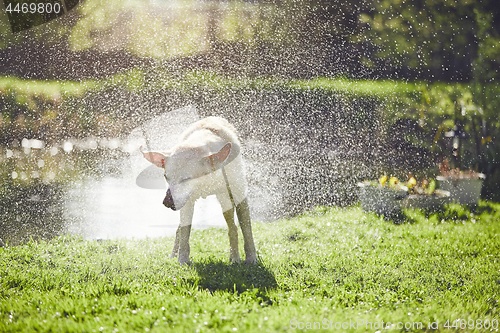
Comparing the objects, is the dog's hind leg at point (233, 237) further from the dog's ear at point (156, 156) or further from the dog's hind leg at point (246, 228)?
the dog's ear at point (156, 156)

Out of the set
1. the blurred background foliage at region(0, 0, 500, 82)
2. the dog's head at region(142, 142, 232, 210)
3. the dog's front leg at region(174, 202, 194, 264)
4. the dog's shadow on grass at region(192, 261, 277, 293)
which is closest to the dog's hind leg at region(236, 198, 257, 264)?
the dog's shadow on grass at region(192, 261, 277, 293)

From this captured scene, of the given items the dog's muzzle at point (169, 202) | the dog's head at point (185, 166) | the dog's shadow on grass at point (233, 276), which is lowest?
the dog's shadow on grass at point (233, 276)

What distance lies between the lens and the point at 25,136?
1090 cm

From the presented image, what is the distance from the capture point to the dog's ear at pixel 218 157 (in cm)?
479

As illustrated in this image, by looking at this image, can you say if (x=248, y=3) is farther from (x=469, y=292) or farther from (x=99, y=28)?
(x=469, y=292)

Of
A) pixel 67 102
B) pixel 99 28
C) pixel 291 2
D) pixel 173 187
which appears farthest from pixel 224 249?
pixel 291 2

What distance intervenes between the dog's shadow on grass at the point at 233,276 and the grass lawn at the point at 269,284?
0.4 inches

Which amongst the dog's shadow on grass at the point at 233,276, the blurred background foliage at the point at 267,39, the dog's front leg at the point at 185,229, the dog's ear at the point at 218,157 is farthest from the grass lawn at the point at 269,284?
the blurred background foliage at the point at 267,39

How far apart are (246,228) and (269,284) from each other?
0.80m

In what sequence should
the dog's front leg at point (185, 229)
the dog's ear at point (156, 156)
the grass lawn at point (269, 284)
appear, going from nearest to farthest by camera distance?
the grass lawn at point (269, 284)
the dog's ear at point (156, 156)
the dog's front leg at point (185, 229)

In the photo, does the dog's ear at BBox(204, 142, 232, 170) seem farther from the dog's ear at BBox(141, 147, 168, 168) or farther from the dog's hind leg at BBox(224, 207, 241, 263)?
the dog's hind leg at BBox(224, 207, 241, 263)

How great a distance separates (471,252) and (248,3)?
1115cm

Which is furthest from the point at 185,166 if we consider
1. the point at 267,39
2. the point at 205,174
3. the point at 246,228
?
the point at 267,39

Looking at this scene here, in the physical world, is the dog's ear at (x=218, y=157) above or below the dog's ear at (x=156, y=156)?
above
